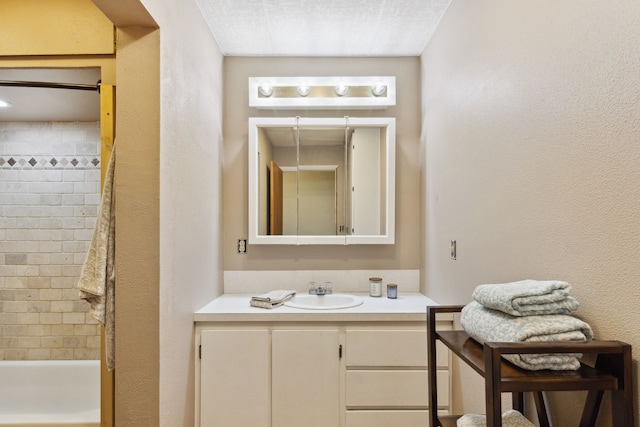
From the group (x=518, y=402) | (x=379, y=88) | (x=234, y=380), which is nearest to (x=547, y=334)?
(x=518, y=402)

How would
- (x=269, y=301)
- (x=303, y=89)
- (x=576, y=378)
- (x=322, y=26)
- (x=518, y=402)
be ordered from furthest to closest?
1. (x=303, y=89)
2. (x=322, y=26)
3. (x=269, y=301)
4. (x=518, y=402)
5. (x=576, y=378)

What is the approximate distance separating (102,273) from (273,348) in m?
0.91

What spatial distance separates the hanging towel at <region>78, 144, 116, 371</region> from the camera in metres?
1.29

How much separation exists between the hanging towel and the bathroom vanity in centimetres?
50

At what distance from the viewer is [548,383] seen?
775mm

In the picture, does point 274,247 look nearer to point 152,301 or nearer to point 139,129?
point 152,301

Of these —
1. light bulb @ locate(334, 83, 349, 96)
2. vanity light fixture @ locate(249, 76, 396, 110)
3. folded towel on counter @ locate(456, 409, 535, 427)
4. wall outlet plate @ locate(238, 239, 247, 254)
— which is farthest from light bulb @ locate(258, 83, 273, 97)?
folded towel on counter @ locate(456, 409, 535, 427)

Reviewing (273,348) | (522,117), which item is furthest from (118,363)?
(522,117)

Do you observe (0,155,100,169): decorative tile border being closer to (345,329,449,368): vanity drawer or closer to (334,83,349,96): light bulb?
(334,83,349,96): light bulb

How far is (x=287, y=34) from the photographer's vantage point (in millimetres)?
2068

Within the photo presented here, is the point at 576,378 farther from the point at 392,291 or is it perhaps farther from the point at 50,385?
the point at 50,385

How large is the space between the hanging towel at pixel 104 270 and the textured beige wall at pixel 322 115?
1003 mm

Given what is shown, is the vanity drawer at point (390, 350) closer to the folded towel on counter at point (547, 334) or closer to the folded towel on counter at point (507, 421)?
the folded towel on counter at point (507, 421)

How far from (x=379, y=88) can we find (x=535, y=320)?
1.80m
